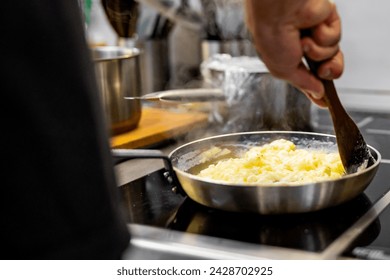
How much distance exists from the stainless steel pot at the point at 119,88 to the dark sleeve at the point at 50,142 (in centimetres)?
54

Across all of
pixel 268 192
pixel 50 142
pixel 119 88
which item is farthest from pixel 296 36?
Answer: pixel 119 88

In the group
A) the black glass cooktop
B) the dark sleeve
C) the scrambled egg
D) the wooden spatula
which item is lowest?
the black glass cooktop

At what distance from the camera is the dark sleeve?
1.59ft

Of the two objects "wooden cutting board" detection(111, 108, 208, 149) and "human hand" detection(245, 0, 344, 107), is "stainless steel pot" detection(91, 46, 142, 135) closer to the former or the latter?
"wooden cutting board" detection(111, 108, 208, 149)

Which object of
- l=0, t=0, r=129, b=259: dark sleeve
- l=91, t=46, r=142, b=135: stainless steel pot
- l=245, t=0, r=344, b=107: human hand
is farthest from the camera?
l=91, t=46, r=142, b=135: stainless steel pot

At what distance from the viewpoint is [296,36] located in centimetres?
61

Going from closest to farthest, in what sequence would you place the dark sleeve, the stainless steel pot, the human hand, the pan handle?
the dark sleeve, the human hand, the pan handle, the stainless steel pot

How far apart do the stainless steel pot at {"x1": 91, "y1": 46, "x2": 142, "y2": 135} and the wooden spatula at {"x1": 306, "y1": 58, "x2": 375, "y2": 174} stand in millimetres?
431

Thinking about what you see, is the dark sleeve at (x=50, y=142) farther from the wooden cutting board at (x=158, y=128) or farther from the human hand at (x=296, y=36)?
the wooden cutting board at (x=158, y=128)

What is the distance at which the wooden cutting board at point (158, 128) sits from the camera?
1.07 m

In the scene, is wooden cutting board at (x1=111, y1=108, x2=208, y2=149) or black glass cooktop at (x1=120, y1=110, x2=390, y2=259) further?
wooden cutting board at (x1=111, y1=108, x2=208, y2=149)

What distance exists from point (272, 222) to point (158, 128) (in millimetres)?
492

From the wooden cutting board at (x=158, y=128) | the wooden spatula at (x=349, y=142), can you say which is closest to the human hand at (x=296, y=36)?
the wooden spatula at (x=349, y=142)

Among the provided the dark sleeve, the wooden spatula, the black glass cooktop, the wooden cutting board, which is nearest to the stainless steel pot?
the wooden cutting board
